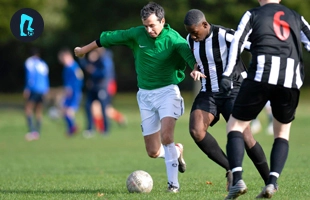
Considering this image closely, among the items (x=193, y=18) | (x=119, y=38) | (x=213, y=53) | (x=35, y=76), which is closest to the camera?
(x=193, y=18)

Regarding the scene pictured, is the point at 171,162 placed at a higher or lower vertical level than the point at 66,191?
higher

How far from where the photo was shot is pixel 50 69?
50969mm

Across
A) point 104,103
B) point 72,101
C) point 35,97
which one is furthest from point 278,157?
point 35,97

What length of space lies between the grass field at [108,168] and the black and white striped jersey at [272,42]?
1.38 meters

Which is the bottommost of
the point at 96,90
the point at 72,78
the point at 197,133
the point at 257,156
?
the point at 96,90

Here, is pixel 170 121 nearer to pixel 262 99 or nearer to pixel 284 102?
pixel 262 99

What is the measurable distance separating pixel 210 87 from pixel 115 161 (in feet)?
18.6

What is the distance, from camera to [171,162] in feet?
28.9

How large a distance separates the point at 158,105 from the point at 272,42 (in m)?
2.17

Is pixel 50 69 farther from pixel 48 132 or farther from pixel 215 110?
pixel 215 110

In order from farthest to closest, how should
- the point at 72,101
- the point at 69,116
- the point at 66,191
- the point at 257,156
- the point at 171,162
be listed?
the point at 72,101
the point at 69,116
the point at 66,191
the point at 171,162
the point at 257,156

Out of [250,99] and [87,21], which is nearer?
[250,99]

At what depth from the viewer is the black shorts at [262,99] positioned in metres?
7.33

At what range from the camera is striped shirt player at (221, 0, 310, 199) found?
7285 mm
